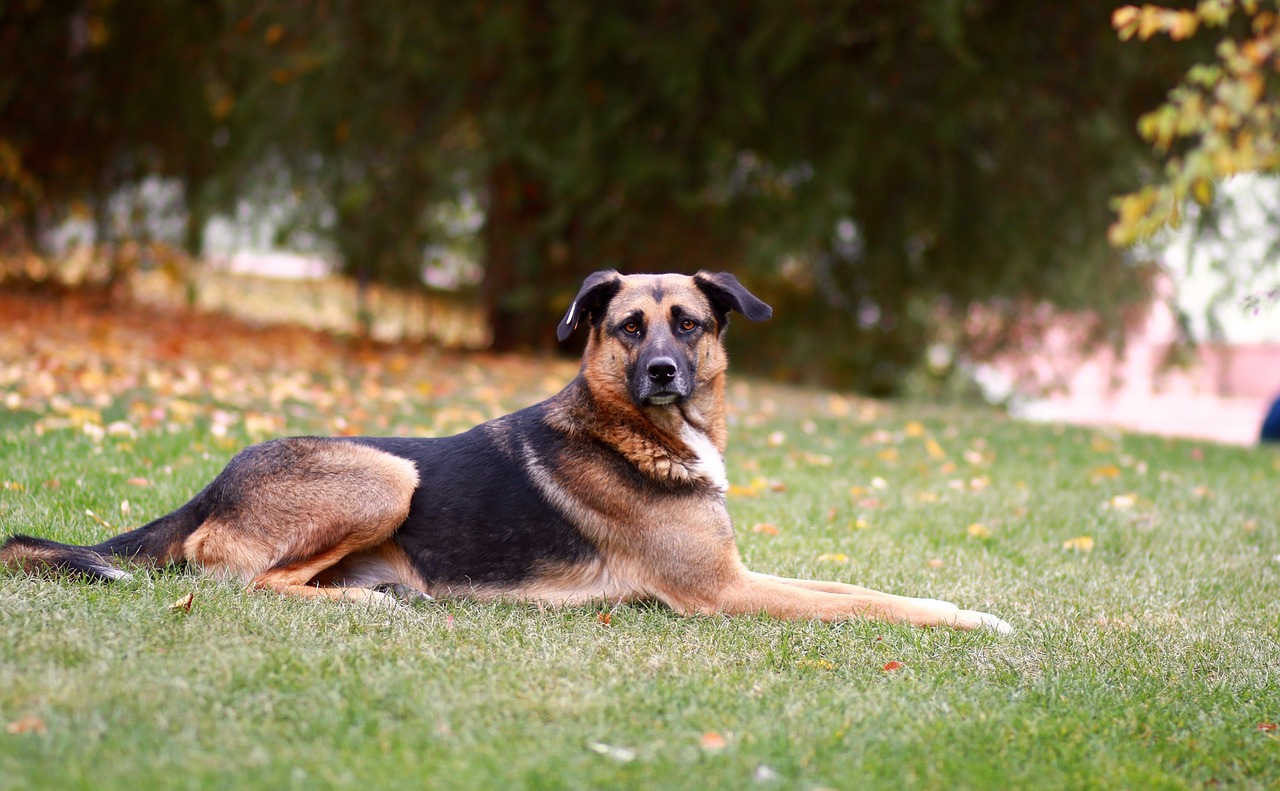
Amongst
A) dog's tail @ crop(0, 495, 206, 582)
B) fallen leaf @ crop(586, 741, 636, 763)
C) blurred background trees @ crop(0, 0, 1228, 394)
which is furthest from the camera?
blurred background trees @ crop(0, 0, 1228, 394)

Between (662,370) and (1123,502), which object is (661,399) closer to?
(662,370)

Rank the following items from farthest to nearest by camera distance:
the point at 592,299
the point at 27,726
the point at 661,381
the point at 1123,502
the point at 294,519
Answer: the point at 1123,502
the point at 592,299
the point at 661,381
the point at 294,519
the point at 27,726

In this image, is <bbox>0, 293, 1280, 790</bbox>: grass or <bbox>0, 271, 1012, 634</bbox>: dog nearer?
<bbox>0, 293, 1280, 790</bbox>: grass

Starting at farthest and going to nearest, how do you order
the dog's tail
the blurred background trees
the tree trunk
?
the tree trunk → the blurred background trees → the dog's tail

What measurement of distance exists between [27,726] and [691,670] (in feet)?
6.85

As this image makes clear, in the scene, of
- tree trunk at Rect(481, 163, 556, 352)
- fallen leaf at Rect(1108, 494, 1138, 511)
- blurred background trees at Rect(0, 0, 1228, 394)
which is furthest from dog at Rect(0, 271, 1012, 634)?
tree trunk at Rect(481, 163, 556, 352)

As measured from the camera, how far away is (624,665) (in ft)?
12.8

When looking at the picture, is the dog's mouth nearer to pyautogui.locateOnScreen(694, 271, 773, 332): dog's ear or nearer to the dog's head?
the dog's head

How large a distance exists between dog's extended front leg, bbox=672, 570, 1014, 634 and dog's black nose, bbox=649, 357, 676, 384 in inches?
35.7

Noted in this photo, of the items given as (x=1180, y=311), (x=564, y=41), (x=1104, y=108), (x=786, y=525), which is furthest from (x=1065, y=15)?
(x=786, y=525)

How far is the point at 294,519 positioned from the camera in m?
4.57

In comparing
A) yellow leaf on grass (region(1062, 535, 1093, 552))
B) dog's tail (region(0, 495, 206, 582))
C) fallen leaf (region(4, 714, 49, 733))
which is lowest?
fallen leaf (region(4, 714, 49, 733))

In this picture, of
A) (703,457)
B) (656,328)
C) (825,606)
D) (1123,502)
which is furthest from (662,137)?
(825,606)

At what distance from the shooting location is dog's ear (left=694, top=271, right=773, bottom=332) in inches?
195
